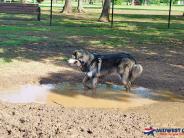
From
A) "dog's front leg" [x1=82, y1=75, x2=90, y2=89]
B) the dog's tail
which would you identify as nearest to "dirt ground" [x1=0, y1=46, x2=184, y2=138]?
the dog's tail

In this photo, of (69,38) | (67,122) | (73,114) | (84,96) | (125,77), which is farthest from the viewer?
(69,38)

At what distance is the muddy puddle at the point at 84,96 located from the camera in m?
9.91

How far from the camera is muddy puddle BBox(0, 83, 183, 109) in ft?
32.5

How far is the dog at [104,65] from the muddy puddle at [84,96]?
13.9 inches

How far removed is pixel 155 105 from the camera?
9.81 metres

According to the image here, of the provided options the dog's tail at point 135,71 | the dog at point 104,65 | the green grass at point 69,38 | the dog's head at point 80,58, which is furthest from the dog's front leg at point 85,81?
the green grass at point 69,38

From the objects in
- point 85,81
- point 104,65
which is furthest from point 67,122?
point 85,81

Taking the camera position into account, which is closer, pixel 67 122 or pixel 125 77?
pixel 67 122

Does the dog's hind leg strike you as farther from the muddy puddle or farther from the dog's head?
the dog's head

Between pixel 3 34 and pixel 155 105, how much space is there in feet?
36.7

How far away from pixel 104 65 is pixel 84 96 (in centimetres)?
82

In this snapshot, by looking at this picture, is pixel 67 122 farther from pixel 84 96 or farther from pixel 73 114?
pixel 84 96

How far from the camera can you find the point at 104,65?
421 inches

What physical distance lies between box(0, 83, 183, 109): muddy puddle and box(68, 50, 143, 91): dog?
1.16 feet
